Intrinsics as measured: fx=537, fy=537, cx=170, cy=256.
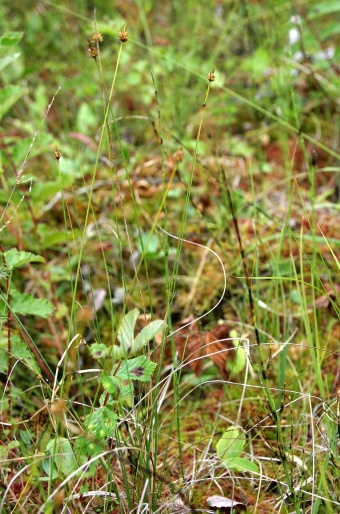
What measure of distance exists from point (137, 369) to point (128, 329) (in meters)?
0.07

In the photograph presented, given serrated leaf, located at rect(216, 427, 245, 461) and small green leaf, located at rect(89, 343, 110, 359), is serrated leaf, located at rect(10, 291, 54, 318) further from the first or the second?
serrated leaf, located at rect(216, 427, 245, 461)

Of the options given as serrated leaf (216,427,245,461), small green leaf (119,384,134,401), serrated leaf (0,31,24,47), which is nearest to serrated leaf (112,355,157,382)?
small green leaf (119,384,134,401)

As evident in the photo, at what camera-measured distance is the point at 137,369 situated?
0.93 meters

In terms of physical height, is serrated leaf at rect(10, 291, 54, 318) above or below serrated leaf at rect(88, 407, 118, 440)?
above

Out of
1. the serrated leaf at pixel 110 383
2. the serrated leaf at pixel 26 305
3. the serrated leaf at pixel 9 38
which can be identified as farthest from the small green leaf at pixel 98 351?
the serrated leaf at pixel 9 38

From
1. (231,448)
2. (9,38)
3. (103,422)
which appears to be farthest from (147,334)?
(9,38)

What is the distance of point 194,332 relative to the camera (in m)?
1.34

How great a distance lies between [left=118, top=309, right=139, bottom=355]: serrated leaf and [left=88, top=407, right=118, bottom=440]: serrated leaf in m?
0.11

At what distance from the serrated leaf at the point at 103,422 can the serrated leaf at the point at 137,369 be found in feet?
0.21

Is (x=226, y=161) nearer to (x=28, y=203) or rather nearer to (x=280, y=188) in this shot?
(x=280, y=188)

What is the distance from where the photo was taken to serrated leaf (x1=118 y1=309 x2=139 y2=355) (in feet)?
3.08

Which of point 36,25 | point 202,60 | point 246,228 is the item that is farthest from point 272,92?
point 36,25

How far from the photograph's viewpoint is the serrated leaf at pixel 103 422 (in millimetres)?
880

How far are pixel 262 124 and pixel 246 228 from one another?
0.75 meters
